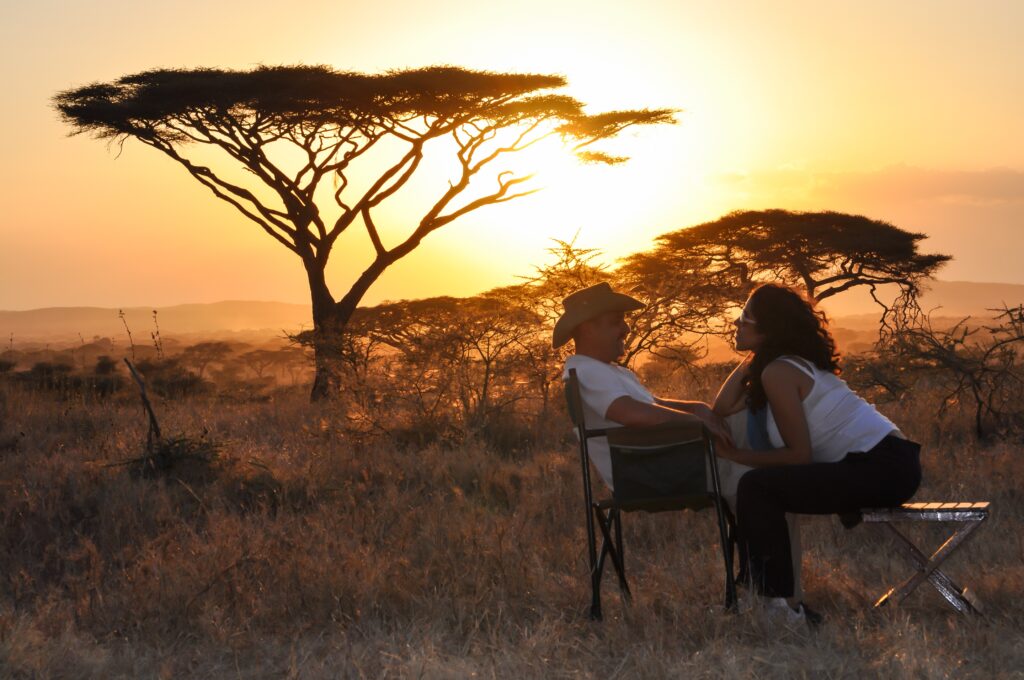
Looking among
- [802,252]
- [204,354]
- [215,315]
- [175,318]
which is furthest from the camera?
[215,315]

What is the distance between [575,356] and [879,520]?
4.28 feet

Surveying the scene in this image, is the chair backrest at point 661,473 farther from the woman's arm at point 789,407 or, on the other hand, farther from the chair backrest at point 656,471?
the woman's arm at point 789,407

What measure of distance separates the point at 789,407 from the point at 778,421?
0.08m

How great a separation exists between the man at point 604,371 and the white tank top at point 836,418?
1.16 ft

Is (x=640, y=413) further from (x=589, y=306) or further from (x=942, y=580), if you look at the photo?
(x=942, y=580)

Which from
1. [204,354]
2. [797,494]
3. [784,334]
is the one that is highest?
[784,334]

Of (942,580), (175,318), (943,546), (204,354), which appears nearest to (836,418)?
(943,546)

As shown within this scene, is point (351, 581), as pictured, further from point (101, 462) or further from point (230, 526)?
point (101, 462)

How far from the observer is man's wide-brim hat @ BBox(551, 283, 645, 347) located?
14.1 feet

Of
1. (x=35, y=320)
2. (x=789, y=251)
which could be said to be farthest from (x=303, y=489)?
(x=35, y=320)

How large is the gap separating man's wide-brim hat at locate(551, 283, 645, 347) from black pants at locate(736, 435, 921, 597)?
819 millimetres

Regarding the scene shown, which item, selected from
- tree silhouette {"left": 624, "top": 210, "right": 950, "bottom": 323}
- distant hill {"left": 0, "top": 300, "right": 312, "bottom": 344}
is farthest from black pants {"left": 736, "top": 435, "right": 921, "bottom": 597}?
distant hill {"left": 0, "top": 300, "right": 312, "bottom": 344}

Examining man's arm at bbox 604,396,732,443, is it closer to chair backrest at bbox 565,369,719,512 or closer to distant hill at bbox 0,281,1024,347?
chair backrest at bbox 565,369,719,512

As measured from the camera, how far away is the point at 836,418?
164 inches
